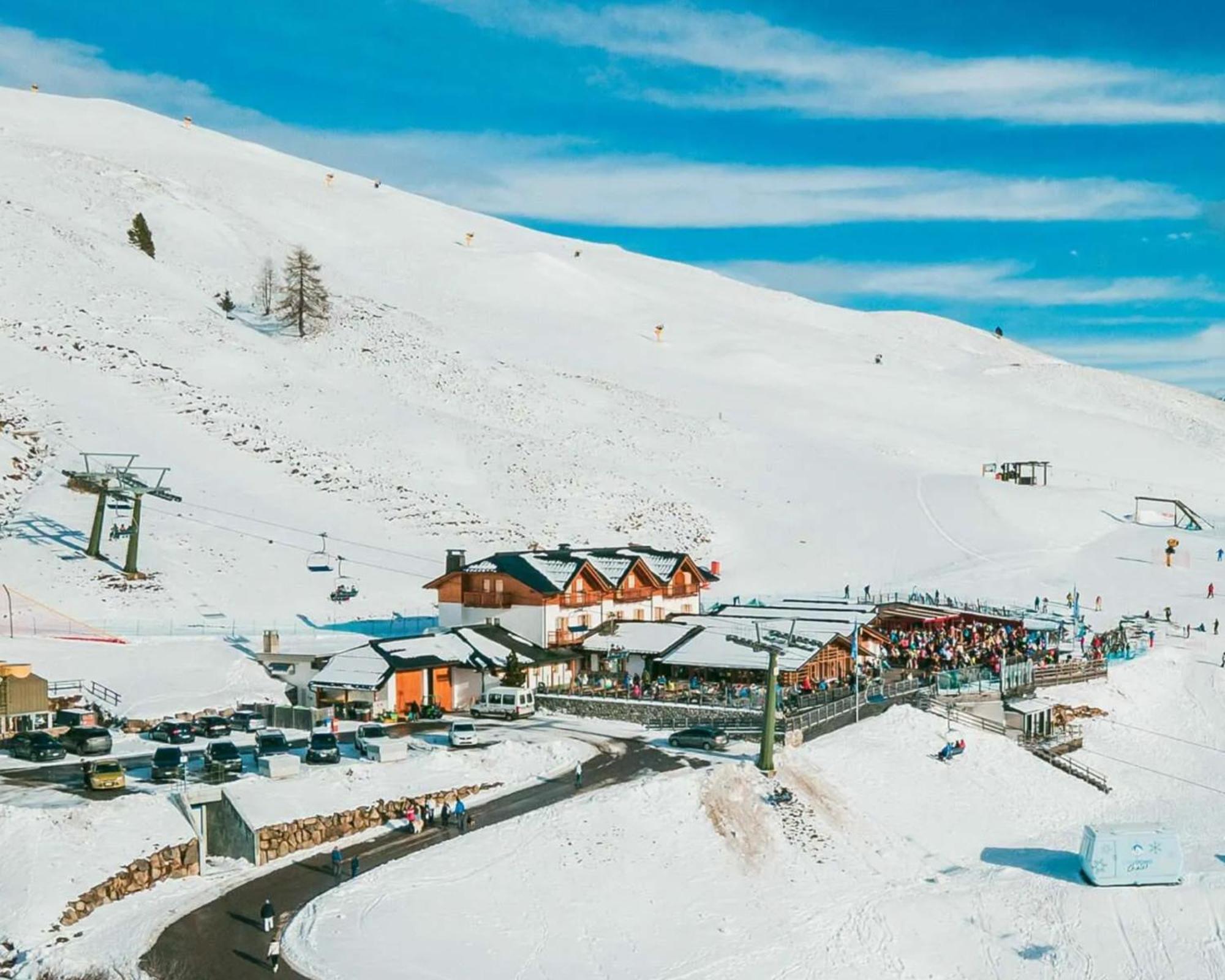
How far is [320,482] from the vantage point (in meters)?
80.0

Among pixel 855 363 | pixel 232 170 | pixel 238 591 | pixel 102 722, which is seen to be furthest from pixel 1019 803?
pixel 232 170

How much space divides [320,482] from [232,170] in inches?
4360

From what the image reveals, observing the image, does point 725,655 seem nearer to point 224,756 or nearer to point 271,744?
point 271,744

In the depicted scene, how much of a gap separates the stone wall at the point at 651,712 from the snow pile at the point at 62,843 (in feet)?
57.8

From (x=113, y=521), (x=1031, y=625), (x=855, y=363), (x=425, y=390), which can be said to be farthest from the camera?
(x=855, y=363)

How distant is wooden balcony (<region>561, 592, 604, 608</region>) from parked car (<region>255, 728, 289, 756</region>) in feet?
55.3

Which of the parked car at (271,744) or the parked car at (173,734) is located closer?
the parked car at (271,744)

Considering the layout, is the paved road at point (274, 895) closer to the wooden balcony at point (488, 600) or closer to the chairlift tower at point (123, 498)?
the wooden balcony at point (488, 600)

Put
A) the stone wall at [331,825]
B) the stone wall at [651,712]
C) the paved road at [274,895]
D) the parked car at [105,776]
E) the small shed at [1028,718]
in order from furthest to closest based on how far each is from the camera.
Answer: the small shed at [1028,718] → the stone wall at [651,712] → the parked car at [105,776] → the stone wall at [331,825] → the paved road at [274,895]

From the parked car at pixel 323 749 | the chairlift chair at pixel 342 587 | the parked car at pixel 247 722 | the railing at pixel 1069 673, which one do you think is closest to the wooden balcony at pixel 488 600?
the chairlift chair at pixel 342 587

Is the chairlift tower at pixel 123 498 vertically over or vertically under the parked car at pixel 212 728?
over

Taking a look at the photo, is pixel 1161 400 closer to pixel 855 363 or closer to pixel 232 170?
pixel 855 363

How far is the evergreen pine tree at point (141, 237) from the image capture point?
122750mm

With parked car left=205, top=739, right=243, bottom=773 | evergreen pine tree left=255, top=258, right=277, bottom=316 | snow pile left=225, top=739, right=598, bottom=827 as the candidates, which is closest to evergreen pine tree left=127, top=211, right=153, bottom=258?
evergreen pine tree left=255, top=258, right=277, bottom=316
